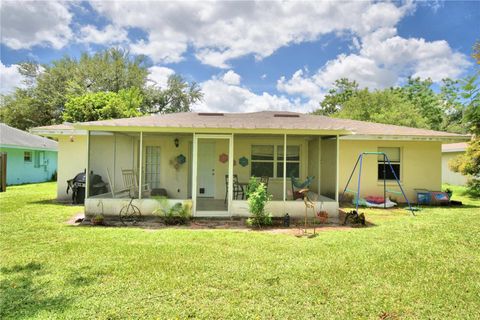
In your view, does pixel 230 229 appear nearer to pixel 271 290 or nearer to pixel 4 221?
pixel 271 290

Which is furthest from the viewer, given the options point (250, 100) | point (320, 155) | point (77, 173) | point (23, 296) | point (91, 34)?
point (250, 100)

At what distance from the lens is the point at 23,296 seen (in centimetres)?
363

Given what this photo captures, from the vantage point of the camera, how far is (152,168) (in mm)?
11281

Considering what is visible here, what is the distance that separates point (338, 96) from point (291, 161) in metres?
29.9

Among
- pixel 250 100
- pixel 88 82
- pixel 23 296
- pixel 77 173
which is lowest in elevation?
pixel 23 296

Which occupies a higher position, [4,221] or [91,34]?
[91,34]

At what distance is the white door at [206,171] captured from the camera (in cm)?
1104

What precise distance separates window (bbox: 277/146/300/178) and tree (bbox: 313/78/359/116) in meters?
28.2

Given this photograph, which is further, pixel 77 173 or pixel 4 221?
pixel 77 173

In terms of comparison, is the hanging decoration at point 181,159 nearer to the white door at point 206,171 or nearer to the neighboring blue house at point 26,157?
the white door at point 206,171

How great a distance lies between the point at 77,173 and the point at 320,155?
9.47 metres

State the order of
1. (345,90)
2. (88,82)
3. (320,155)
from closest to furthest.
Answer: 1. (320,155)
2. (88,82)
3. (345,90)

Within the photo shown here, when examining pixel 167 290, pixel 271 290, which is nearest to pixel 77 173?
pixel 167 290

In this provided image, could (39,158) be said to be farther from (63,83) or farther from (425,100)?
(425,100)
